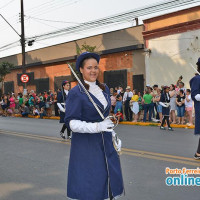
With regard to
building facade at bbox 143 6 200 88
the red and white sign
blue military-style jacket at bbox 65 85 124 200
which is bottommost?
blue military-style jacket at bbox 65 85 124 200

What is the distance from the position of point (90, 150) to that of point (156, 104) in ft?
42.3

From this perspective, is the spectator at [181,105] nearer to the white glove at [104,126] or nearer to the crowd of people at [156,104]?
the crowd of people at [156,104]

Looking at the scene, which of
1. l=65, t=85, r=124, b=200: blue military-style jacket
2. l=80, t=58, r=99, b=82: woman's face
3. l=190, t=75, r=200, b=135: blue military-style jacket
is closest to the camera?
l=65, t=85, r=124, b=200: blue military-style jacket

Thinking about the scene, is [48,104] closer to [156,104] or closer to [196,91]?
[156,104]

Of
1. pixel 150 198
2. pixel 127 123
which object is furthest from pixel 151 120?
pixel 150 198

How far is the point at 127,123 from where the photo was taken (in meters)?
15.6

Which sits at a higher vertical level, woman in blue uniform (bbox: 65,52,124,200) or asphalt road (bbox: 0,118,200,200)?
woman in blue uniform (bbox: 65,52,124,200)

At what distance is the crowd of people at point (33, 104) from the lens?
69.1ft

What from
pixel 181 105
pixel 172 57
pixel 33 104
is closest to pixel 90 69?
pixel 181 105

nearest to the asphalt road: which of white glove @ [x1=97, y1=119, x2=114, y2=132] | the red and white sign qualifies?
white glove @ [x1=97, y1=119, x2=114, y2=132]

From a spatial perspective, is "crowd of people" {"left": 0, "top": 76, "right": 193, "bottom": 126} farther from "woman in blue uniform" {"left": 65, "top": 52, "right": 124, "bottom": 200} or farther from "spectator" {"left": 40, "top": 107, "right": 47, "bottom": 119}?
"woman in blue uniform" {"left": 65, "top": 52, "right": 124, "bottom": 200}

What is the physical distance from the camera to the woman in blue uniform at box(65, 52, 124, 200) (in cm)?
295

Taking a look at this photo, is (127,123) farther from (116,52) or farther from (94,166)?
(94,166)

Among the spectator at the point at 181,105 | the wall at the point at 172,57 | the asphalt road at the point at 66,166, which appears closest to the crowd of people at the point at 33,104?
the wall at the point at 172,57
